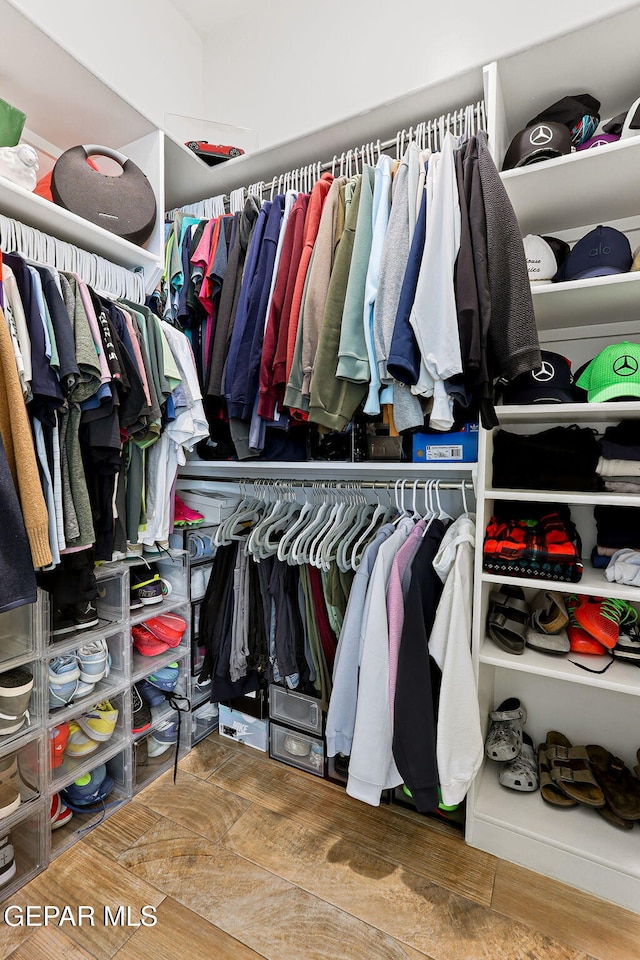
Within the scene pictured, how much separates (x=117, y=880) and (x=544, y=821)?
130 cm

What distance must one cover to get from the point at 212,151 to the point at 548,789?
2616 millimetres

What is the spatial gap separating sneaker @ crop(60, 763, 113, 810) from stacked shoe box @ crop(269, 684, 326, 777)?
630mm

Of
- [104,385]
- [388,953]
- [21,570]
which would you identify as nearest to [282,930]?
[388,953]

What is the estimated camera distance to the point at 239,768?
182 centimetres

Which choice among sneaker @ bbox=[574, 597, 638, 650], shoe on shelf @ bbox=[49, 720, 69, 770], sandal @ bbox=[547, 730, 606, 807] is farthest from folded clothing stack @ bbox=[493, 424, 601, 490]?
shoe on shelf @ bbox=[49, 720, 69, 770]

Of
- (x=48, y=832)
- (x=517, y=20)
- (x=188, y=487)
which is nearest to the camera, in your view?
(x=48, y=832)

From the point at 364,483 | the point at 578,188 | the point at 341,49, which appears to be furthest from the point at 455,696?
the point at 341,49

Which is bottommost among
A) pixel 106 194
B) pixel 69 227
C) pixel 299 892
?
pixel 299 892

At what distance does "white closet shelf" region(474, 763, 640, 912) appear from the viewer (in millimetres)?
1273

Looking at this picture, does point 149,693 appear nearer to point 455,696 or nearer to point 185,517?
point 185,517

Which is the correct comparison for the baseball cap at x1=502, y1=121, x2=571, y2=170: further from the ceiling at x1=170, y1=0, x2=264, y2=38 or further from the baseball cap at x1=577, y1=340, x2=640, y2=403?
the ceiling at x1=170, y1=0, x2=264, y2=38

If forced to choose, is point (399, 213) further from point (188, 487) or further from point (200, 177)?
point (188, 487)

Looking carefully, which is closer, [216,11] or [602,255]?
[602,255]

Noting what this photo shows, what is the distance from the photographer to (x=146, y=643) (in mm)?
1757
